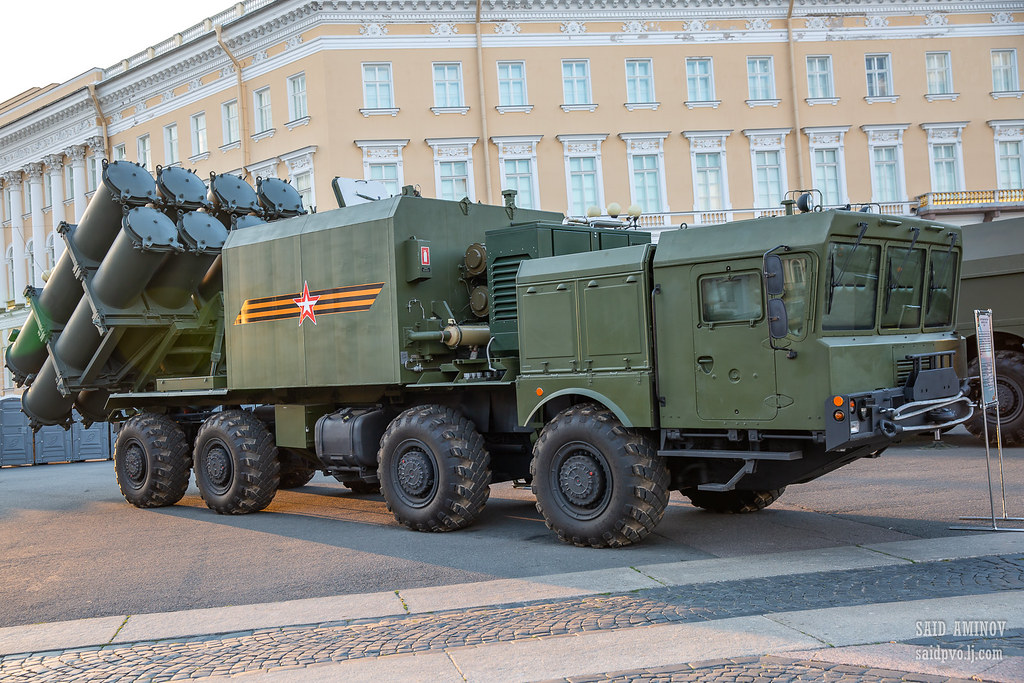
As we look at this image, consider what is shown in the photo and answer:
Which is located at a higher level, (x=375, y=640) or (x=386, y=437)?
(x=386, y=437)

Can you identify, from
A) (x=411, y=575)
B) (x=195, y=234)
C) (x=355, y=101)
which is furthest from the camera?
(x=355, y=101)

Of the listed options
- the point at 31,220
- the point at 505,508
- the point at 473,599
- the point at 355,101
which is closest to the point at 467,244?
the point at 505,508

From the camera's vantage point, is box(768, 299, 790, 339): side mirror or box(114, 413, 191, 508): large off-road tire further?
box(114, 413, 191, 508): large off-road tire

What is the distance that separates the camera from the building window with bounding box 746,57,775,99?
36.2 metres

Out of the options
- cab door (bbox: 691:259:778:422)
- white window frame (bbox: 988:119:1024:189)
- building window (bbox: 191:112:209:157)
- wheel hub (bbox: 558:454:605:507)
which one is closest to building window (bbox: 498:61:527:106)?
building window (bbox: 191:112:209:157)

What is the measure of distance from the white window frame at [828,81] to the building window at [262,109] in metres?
19.9

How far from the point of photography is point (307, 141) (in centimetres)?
3462

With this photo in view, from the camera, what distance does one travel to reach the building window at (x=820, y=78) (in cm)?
3631

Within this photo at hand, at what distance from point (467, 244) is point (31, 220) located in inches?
1901

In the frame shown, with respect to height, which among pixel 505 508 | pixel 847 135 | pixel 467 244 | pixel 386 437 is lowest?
pixel 505 508

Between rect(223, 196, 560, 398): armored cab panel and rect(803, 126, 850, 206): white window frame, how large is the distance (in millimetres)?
27065

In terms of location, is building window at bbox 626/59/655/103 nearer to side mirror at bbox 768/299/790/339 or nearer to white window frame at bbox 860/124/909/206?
white window frame at bbox 860/124/909/206

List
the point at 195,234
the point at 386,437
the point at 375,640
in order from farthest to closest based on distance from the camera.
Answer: the point at 195,234 → the point at 386,437 → the point at 375,640

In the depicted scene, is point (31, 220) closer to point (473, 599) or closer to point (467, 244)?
point (467, 244)
